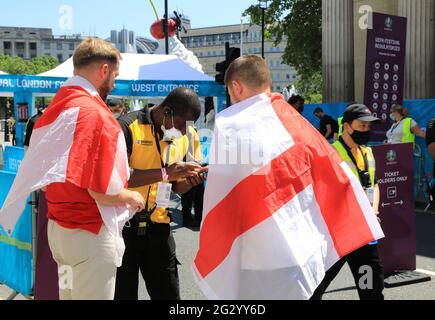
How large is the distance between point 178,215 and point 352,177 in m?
8.23

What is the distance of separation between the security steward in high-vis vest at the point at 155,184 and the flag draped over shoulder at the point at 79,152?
78 centimetres

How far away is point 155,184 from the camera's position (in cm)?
389

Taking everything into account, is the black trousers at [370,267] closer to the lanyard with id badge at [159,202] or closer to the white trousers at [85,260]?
the lanyard with id badge at [159,202]

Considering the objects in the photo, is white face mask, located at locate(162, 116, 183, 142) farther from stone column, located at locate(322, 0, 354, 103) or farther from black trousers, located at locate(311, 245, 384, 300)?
stone column, located at locate(322, 0, 354, 103)

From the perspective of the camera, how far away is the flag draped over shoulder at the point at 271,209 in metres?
2.69

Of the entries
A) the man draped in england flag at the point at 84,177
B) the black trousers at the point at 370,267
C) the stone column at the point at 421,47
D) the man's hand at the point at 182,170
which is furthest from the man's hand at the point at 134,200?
the stone column at the point at 421,47

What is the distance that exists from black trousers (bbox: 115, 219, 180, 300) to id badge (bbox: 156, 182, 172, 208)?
17 cm

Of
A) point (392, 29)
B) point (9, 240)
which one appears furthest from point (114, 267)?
point (392, 29)

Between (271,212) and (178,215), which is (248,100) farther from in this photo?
(178,215)

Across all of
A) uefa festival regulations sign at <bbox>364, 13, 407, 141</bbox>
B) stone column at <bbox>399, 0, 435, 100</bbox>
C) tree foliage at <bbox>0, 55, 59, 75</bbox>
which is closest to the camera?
uefa festival regulations sign at <bbox>364, 13, 407, 141</bbox>

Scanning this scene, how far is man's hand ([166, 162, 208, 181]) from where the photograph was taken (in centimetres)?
374

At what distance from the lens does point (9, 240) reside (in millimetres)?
5734

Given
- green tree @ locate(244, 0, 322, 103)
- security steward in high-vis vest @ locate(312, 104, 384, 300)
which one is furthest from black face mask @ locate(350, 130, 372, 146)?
green tree @ locate(244, 0, 322, 103)

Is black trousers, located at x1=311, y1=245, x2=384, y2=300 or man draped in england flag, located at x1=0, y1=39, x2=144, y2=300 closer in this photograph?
man draped in england flag, located at x1=0, y1=39, x2=144, y2=300
